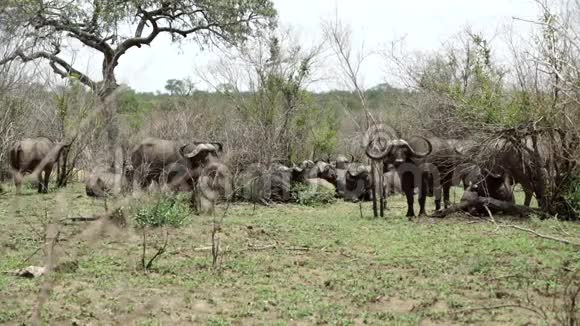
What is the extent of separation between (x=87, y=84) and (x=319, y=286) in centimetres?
1176

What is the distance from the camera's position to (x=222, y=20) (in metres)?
22.9

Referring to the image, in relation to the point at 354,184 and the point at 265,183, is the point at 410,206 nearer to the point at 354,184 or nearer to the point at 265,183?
the point at 265,183

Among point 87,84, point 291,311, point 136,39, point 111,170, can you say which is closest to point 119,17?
point 136,39

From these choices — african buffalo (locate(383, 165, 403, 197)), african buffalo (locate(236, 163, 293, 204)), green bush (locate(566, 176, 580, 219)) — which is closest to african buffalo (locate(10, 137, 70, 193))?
african buffalo (locate(236, 163, 293, 204))

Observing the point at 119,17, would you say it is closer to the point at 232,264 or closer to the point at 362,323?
the point at 232,264

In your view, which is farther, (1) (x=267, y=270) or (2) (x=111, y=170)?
(2) (x=111, y=170)

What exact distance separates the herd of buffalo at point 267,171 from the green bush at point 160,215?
3.91 feet

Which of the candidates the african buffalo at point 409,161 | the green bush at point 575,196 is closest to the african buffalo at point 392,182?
the african buffalo at point 409,161

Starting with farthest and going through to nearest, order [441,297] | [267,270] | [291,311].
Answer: [267,270] → [441,297] → [291,311]

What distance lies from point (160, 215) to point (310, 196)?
634 cm

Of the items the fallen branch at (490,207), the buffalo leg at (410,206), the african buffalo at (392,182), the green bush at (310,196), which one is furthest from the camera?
the african buffalo at (392,182)

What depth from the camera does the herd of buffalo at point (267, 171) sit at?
12.5 metres

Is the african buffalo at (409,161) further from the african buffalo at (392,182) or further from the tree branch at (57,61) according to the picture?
the tree branch at (57,61)

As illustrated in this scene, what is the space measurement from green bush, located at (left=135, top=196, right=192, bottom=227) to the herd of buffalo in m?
1.19
